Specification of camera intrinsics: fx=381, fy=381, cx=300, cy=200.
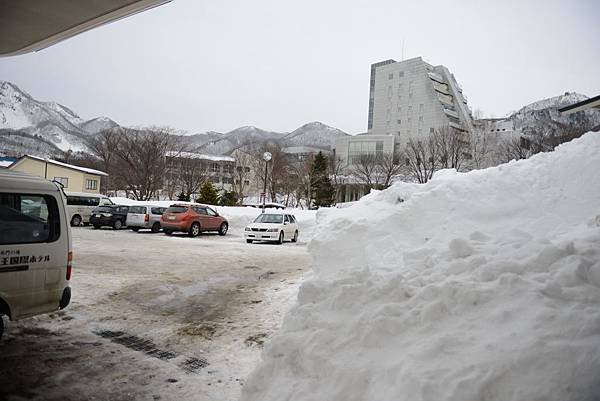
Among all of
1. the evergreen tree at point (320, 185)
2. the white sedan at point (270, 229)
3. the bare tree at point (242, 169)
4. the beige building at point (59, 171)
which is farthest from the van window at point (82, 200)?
the bare tree at point (242, 169)

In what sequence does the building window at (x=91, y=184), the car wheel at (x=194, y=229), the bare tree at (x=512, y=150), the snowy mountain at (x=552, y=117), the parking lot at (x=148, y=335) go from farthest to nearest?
1. the building window at (x=91, y=184)
2. the bare tree at (x=512, y=150)
3. the car wheel at (x=194, y=229)
4. the snowy mountain at (x=552, y=117)
5. the parking lot at (x=148, y=335)

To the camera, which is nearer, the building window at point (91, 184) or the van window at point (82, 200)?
the van window at point (82, 200)

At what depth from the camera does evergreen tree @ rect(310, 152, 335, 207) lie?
42969mm

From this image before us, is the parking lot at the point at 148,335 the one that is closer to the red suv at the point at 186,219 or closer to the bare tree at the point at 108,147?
the red suv at the point at 186,219

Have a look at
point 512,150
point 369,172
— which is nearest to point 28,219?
point 512,150

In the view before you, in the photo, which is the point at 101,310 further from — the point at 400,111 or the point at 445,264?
the point at 400,111

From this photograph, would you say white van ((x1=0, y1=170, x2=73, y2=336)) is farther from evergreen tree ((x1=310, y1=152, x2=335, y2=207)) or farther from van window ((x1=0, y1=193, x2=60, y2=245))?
evergreen tree ((x1=310, y1=152, x2=335, y2=207))

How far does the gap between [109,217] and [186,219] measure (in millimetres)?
5910

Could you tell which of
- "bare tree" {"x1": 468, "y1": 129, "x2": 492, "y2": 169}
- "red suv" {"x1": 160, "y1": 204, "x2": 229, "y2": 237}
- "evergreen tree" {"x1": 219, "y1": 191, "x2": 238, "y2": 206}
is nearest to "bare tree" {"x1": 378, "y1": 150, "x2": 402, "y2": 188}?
"bare tree" {"x1": 468, "y1": 129, "x2": 492, "y2": 169}

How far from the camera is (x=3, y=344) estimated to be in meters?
4.71

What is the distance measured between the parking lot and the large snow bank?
1.27 m

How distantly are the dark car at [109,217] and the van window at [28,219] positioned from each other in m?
19.1

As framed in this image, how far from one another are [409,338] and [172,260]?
394 inches

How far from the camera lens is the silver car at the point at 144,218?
21.8 metres
